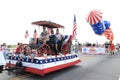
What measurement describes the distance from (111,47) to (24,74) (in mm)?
19501

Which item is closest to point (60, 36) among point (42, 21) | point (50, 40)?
point (50, 40)

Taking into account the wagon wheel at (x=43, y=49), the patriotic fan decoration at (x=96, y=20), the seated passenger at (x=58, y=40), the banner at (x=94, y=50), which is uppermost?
the patriotic fan decoration at (x=96, y=20)

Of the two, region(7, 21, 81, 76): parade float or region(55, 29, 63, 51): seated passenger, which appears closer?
region(7, 21, 81, 76): parade float

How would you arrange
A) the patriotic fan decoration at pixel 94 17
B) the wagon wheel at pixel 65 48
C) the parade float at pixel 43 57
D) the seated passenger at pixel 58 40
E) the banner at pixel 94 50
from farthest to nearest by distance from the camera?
the banner at pixel 94 50 < the patriotic fan decoration at pixel 94 17 < the wagon wheel at pixel 65 48 < the seated passenger at pixel 58 40 < the parade float at pixel 43 57

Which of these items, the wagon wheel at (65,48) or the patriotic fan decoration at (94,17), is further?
the patriotic fan decoration at (94,17)

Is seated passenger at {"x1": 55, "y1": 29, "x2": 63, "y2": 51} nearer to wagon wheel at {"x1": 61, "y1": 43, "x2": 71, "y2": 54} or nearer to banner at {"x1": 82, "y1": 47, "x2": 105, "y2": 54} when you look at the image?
wagon wheel at {"x1": 61, "y1": 43, "x2": 71, "y2": 54}

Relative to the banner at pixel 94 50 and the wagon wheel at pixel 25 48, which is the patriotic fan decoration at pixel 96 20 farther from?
the wagon wheel at pixel 25 48

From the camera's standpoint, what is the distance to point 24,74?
30.3 ft

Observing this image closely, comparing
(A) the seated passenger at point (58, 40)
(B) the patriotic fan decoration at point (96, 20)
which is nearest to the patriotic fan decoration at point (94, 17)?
(B) the patriotic fan decoration at point (96, 20)

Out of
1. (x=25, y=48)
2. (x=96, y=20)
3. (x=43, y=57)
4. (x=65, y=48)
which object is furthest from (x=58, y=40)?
(x=96, y=20)

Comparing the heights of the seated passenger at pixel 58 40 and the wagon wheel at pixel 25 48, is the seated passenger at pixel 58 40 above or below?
above

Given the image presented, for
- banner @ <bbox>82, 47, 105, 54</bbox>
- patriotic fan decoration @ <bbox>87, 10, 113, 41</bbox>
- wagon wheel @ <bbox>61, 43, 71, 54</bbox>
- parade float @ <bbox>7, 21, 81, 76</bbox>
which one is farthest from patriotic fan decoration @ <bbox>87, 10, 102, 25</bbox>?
wagon wheel @ <bbox>61, 43, 71, 54</bbox>

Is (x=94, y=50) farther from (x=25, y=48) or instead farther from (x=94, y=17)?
(x=25, y=48)

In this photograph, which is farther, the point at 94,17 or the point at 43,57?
the point at 94,17
